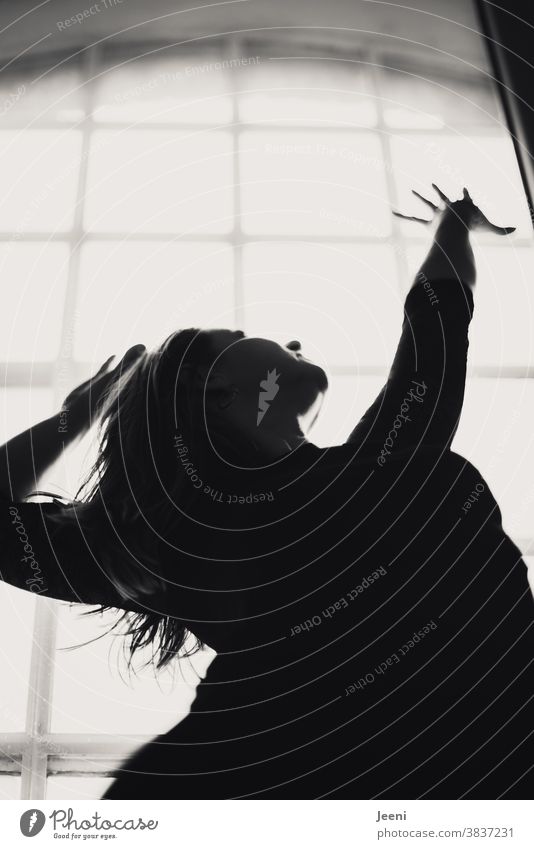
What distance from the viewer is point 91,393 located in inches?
22.0

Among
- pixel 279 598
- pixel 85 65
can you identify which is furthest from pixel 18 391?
pixel 85 65

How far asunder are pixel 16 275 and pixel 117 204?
0.13 m

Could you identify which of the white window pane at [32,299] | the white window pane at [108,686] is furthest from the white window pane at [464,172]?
the white window pane at [108,686]

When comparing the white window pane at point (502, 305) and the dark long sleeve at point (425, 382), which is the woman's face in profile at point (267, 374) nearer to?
the dark long sleeve at point (425, 382)

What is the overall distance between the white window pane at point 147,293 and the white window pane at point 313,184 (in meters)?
0.07

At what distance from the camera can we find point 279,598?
1.66ft

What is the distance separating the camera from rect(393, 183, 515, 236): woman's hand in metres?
0.61

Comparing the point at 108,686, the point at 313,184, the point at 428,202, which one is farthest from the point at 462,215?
the point at 108,686

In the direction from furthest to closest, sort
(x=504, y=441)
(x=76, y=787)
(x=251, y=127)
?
(x=251, y=127), (x=504, y=441), (x=76, y=787)

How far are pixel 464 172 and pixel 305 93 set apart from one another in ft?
0.67

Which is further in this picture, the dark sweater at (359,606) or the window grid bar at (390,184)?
the window grid bar at (390,184)

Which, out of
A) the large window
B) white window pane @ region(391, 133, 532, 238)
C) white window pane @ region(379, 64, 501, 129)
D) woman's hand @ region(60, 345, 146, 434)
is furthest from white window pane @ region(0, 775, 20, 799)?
white window pane @ region(379, 64, 501, 129)

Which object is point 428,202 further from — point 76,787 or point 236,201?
point 76,787

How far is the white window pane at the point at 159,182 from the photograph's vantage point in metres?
0.66
